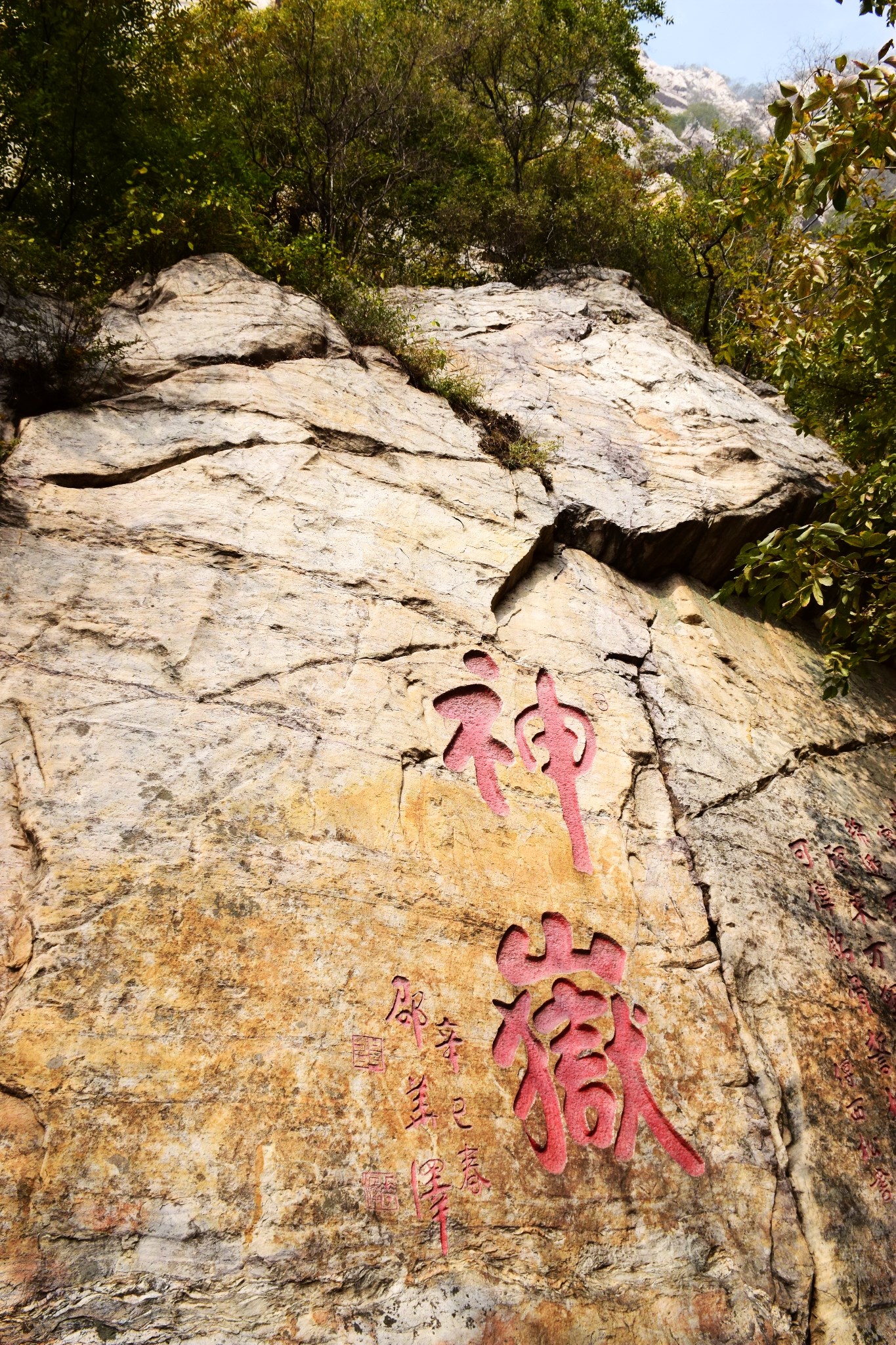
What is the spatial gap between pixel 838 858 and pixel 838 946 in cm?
67

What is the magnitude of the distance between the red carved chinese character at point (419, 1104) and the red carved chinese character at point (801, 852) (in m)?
A: 3.00

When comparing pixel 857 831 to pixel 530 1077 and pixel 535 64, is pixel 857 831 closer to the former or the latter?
pixel 530 1077

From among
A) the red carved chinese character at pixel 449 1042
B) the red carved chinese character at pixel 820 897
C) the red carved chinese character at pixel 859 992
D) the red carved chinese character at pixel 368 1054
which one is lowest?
the red carved chinese character at pixel 368 1054

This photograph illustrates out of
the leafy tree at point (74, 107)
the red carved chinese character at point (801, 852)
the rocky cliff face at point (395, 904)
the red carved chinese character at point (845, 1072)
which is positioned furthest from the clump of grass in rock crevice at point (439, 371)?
the red carved chinese character at point (845, 1072)

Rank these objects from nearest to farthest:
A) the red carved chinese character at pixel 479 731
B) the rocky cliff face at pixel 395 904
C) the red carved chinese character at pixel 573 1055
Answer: the rocky cliff face at pixel 395 904
the red carved chinese character at pixel 573 1055
the red carved chinese character at pixel 479 731

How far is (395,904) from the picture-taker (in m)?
3.89

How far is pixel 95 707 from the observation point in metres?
3.93

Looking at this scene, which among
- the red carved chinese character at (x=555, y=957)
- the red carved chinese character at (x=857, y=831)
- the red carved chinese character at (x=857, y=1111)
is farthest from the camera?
A: the red carved chinese character at (x=857, y=831)

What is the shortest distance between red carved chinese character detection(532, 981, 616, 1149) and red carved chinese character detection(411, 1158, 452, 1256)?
0.69 metres

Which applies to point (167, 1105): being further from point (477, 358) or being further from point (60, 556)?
point (477, 358)

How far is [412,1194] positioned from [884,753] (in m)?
5.28

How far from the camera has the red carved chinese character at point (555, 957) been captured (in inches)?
158

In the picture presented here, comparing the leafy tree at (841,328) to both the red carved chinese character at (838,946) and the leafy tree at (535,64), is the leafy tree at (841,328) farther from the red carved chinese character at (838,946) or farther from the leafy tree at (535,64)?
the leafy tree at (535,64)

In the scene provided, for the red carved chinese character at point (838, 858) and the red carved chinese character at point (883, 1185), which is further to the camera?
the red carved chinese character at point (838, 858)
